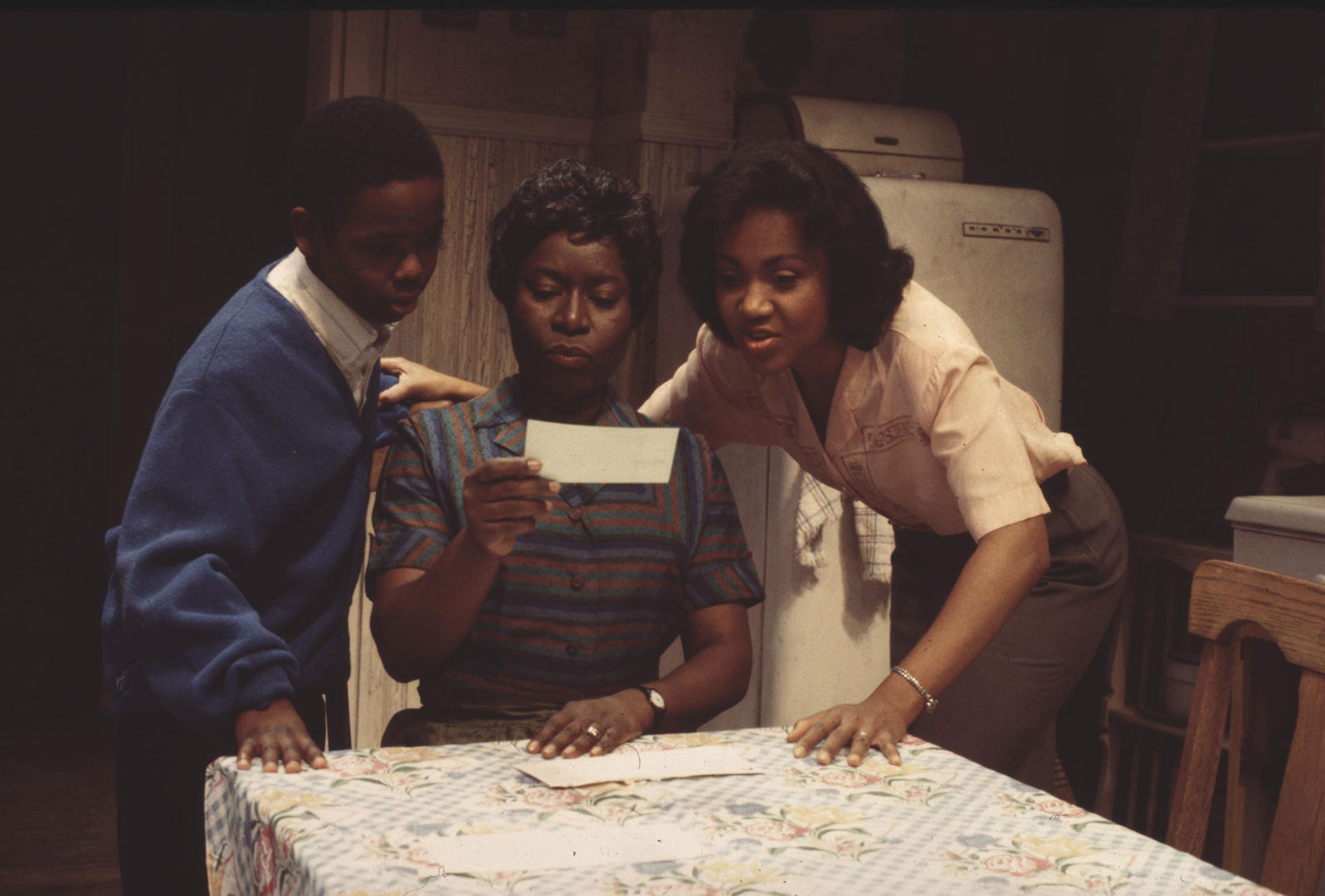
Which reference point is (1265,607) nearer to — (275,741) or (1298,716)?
(1298,716)

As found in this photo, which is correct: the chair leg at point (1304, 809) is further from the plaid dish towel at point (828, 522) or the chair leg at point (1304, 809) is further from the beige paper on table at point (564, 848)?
the plaid dish towel at point (828, 522)

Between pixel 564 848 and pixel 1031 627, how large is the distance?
4.13 feet

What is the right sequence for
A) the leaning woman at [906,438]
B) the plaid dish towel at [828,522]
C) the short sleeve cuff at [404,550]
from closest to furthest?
the short sleeve cuff at [404,550]
the leaning woman at [906,438]
the plaid dish towel at [828,522]

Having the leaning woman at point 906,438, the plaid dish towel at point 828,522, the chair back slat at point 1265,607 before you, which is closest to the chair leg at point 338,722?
the leaning woman at point 906,438

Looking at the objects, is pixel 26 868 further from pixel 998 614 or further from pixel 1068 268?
pixel 1068 268

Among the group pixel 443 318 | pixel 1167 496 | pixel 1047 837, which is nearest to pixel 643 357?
pixel 443 318

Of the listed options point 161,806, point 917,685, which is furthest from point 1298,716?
point 161,806

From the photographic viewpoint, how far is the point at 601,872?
41.3 inches

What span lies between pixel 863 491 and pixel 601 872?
3.70 ft

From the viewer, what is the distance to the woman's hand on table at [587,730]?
136 centimetres

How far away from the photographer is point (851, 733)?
1425 mm

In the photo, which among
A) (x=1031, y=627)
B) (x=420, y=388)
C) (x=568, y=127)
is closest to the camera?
(x=420, y=388)

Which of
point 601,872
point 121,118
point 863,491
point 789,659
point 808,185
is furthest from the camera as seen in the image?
point 121,118

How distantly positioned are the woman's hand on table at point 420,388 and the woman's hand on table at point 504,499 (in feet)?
1.85
